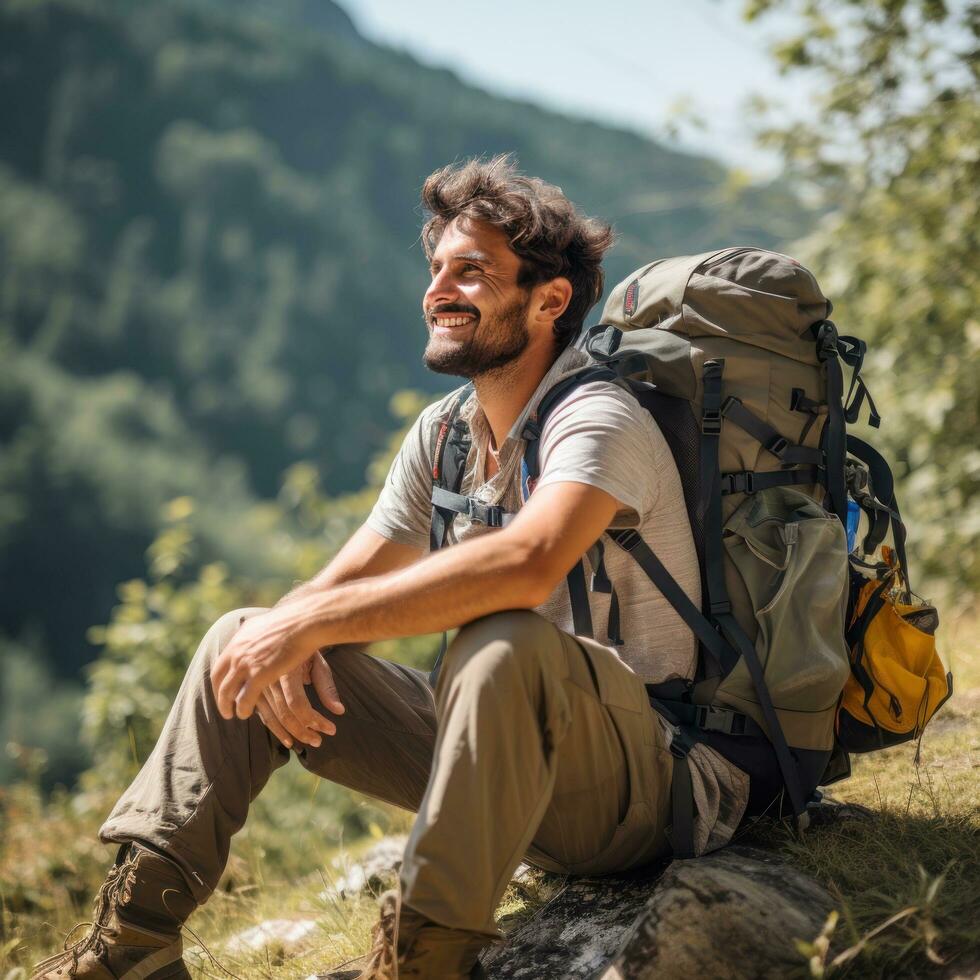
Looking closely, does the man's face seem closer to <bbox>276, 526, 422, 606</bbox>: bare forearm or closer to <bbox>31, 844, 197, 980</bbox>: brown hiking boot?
<bbox>276, 526, 422, 606</bbox>: bare forearm

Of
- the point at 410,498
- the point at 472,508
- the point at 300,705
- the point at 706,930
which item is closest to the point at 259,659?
the point at 300,705

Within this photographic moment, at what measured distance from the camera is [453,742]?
1.85m

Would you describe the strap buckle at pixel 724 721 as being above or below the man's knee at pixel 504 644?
below

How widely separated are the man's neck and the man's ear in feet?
0.38

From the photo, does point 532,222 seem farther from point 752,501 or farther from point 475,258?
point 752,501

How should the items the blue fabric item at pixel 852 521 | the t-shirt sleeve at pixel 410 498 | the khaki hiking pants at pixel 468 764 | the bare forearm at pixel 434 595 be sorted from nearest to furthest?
the khaki hiking pants at pixel 468 764
the bare forearm at pixel 434 595
the blue fabric item at pixel 852 521
the t-shirt sleeve at pixel 410 498

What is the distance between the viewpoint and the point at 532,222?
2.77m

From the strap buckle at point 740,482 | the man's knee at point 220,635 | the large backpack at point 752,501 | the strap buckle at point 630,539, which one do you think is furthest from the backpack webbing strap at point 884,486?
the man's knee at point 220,635

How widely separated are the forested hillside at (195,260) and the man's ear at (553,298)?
153 ft

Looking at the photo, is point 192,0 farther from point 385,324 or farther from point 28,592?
point 28,592

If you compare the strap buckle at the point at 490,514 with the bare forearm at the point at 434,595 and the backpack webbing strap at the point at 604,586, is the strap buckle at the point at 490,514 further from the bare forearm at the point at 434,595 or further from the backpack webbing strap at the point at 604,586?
the bare forearm at the point at 434,595

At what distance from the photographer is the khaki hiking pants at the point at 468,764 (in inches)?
71.8

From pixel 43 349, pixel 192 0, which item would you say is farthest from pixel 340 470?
pixel 192 0

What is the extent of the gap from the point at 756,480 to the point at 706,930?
3.26ft
